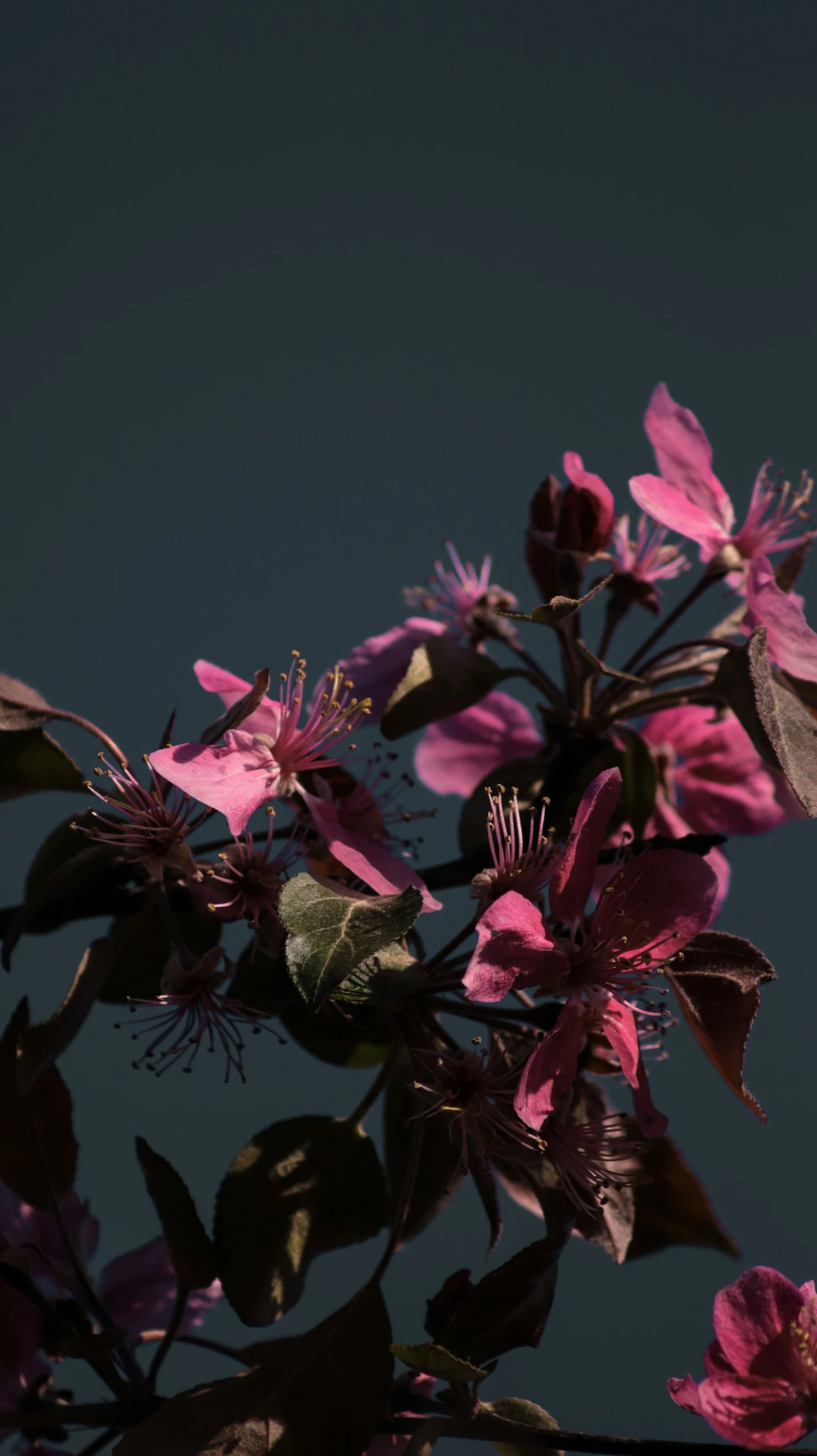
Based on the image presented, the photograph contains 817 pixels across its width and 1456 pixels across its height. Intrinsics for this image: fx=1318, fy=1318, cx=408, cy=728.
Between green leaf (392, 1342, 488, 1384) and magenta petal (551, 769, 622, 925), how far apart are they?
0.15 metres

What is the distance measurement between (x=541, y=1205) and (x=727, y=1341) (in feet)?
0.28

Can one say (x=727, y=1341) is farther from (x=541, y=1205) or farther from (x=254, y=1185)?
(x=254, y=1185)

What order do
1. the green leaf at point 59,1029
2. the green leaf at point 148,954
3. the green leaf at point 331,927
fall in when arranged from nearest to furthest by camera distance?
the green leaf at point 331,927, the green leaf at point 59,1029, the green leaf at point 148,954

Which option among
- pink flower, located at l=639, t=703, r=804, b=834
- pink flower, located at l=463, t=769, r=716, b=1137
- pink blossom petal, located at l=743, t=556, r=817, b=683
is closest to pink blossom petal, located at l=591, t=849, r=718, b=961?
pink flower, located at l=463, t=769, r=716, b=1137

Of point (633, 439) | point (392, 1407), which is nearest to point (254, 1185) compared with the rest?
point (392, 1407)

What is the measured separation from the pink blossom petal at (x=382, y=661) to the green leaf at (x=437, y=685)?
0.02 metres

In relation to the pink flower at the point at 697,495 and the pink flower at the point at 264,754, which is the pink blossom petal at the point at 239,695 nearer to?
the pink flower at the point at 264,754

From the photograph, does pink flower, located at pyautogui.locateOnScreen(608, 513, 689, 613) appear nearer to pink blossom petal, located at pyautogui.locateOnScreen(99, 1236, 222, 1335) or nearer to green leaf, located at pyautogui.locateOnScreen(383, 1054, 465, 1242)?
→ green leaf, located at pyautogui.locateOnScreen(383, 1054, 465, 1242)

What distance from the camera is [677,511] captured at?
60 cm

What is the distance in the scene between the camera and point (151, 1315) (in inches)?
26.4

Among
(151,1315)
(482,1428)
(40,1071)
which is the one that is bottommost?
(151,1315)

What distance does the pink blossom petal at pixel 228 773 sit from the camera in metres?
0.46

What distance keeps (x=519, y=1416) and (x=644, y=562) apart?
417 mm

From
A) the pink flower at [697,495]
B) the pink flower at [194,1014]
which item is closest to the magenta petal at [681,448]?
the pink flower at [697,495]
